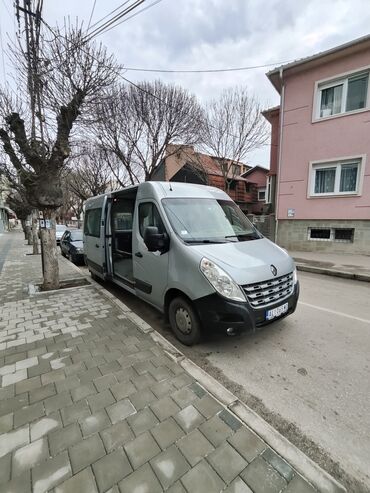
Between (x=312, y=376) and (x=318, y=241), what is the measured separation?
9.13 meters

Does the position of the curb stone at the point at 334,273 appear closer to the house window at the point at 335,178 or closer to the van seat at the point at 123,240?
the house window at the point at 335,178

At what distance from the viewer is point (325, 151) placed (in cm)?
1004

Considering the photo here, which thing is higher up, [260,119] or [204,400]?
[260,119]

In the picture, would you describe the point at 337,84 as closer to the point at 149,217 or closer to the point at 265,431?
the point at 149,217

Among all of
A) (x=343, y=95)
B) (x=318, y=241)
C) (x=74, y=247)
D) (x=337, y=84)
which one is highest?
(x=337, y=84)

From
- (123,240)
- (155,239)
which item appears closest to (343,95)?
(123,240)

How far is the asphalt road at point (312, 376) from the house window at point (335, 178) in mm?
7036

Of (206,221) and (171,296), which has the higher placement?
(206,221)

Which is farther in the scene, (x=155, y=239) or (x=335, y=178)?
(x=335, y=178)

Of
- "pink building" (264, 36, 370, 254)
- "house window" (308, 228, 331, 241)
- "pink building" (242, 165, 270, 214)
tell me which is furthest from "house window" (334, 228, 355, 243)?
"pink building" (242, 165, 270, 214)

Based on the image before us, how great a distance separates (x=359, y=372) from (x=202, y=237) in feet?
8.01

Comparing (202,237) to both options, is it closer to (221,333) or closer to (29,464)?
(221,333)

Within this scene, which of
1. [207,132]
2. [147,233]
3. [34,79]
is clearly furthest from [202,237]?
[207,132]

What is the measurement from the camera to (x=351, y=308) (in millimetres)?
4609
